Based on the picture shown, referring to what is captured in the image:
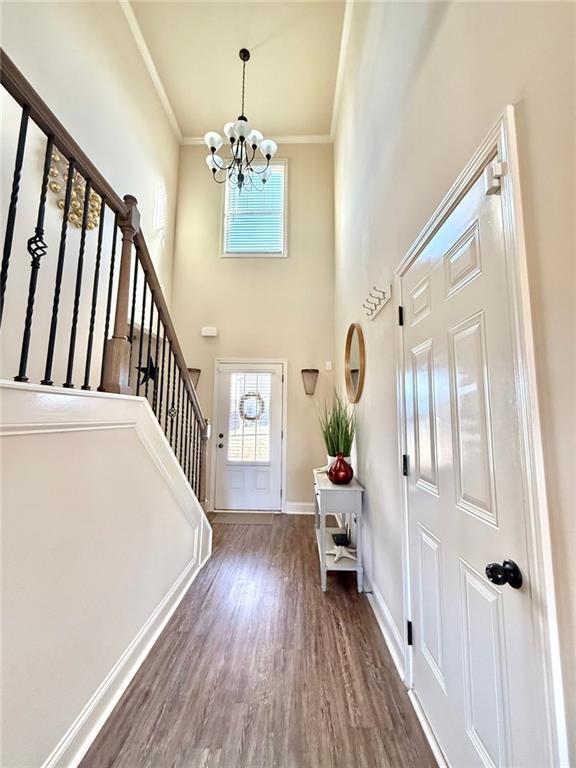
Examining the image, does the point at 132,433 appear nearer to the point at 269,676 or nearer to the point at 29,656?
the point at 29,656

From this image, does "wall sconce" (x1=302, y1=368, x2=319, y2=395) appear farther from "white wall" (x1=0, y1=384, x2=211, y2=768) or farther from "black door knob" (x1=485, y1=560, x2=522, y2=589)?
"black door knob" (x1=485, y1=560, x2=522, y2=589)

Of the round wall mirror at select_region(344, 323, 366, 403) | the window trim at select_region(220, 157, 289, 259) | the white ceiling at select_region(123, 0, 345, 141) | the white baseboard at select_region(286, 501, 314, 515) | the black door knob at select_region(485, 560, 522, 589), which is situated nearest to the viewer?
the black door knob at select_region(485, 560, 522, 589)

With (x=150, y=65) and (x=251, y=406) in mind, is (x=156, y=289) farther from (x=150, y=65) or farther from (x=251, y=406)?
(x=150, y=65)

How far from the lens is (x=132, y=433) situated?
67.7 inches

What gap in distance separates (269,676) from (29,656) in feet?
3.66

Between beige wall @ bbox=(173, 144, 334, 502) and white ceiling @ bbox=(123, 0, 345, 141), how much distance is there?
482mm

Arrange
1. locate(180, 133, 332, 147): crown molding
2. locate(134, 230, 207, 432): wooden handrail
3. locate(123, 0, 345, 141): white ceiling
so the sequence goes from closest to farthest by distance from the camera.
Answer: locate(134, 230, 207, 432): wooden handrail, locate(123, 0, 345, 141): white ceiling, locate(180, 133, 332, 147): crown molding

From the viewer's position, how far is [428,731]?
1.34 metres

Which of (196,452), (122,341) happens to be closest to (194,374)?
(196,452)

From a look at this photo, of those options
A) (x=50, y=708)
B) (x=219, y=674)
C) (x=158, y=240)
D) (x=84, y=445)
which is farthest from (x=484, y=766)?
(x=158, y=240)

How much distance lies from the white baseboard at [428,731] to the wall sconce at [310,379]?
11.3 feet

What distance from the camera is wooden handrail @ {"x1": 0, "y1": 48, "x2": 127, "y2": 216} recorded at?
101 cm

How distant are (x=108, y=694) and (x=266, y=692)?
699mm

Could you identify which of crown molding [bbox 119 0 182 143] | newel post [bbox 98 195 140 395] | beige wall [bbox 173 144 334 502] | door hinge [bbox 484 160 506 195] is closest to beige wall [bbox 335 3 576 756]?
door hinge [bbox 484 160 506 195]
